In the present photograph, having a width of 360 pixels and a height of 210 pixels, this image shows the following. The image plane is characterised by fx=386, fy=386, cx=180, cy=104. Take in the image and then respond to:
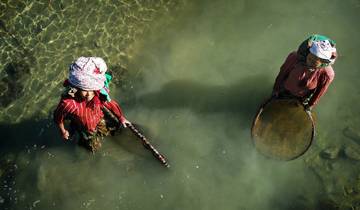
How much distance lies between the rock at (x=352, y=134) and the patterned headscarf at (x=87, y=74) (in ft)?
14.1

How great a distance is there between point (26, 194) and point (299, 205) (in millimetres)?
4159

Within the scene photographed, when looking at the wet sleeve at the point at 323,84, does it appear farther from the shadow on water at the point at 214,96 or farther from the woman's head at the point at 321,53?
the shadow on water at the point at 214,96

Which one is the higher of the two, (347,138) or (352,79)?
(352,79)

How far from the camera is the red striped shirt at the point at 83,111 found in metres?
4.22

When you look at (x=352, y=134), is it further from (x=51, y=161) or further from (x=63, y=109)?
(x=51, y=161)

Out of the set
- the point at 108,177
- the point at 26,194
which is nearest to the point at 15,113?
the point at 26,194

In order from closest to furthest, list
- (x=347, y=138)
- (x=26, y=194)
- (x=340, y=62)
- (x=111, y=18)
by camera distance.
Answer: (x=26, y=194) < (x=347, y=138) < (x=340, y=62) < (x=111, y=18)

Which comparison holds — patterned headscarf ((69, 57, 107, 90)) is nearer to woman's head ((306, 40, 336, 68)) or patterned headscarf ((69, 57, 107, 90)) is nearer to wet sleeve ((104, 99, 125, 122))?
wet sleeve ((104, 99, 125, 122))

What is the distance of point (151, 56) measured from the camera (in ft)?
22.5

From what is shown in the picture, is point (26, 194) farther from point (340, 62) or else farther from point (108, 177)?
point (340, 62)

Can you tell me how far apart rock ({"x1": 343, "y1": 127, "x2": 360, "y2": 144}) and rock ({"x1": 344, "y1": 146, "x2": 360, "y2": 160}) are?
0.18 metres

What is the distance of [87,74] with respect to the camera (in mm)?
3871

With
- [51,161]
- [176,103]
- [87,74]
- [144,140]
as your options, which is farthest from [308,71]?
[51,161]

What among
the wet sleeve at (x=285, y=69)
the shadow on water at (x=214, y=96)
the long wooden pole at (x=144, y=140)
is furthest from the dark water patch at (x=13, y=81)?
the wet sleeve at (x=285, y=69)
